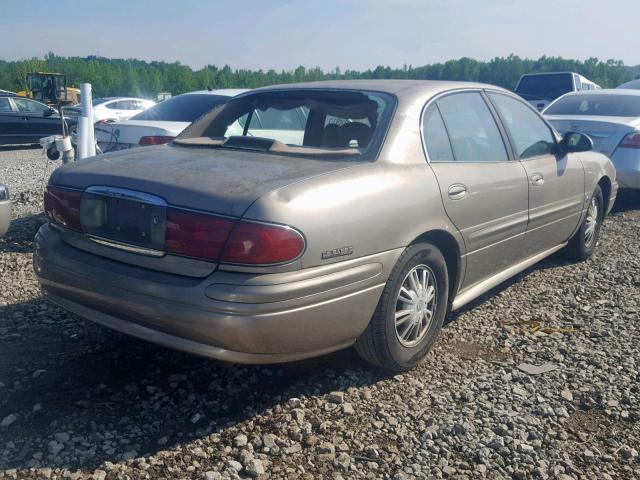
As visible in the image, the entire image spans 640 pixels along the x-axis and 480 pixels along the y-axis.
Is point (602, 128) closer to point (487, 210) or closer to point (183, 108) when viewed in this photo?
point (487, 210)

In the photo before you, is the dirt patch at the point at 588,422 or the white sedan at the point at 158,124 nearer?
the dirt patch at the point at 588,422

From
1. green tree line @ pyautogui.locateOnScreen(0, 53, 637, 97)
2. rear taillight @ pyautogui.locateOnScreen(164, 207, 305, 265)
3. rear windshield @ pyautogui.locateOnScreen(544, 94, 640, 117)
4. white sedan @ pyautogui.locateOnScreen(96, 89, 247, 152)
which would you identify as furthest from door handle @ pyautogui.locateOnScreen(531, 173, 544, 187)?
green tree line @ pyautogui.locateOnScreen(0, 53, 637, 97)

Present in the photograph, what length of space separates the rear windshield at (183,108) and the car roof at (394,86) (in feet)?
11.1

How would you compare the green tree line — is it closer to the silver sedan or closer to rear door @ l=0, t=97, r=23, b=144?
rear door @ l=0, t=97, r=23, b=144

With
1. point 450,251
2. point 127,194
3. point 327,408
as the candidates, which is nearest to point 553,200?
point 450,251

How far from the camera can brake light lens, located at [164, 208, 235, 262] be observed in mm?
2699

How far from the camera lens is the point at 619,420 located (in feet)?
9.96

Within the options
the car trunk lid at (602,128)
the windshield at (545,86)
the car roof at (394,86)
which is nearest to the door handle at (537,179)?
the car roof at (394,86)

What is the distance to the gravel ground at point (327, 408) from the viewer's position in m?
2.64

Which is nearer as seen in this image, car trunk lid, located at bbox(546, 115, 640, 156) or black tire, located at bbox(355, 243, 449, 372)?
black tire, located at bbox(355, 243, 449, 372)

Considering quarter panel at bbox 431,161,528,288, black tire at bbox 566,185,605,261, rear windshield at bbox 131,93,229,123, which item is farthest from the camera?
rear windshield at bbox 131,93,229,123

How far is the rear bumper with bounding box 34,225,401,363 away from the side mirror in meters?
2.45

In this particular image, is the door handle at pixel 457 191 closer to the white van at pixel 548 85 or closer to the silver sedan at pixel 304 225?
the silver sedan at pixel 304 225

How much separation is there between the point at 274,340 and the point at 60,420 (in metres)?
1.03
